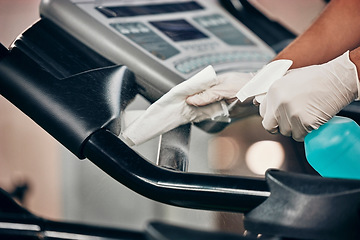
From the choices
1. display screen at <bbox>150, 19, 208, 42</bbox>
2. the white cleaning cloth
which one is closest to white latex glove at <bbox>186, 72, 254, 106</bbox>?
the white cleaning cloth

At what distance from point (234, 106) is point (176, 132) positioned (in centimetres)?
13

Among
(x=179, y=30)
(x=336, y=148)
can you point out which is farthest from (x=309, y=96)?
(x=179, y=30)

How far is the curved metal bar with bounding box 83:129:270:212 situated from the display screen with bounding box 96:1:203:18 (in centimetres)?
54

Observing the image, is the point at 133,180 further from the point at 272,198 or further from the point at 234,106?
the point at 234,106

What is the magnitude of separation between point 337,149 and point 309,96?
95 millimetres

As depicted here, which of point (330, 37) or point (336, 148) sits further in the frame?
point (330, 37)

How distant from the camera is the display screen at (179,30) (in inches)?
44.4

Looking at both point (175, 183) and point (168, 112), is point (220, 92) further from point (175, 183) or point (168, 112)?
point (175, 183)

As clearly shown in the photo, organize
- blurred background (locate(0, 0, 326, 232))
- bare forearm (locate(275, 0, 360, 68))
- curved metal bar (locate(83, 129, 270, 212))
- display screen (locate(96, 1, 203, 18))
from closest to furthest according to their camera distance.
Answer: curved metal bar (locate(83, 129, 270, 212)) → blurred background (locate(0, 0, 326, 232)) → bare forearm (locate(275, 0, 360, 68)) → display screen (locate(96, 1, 203, 18))

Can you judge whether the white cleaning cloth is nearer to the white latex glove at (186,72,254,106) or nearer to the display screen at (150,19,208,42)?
the white latex glove at (186,72,254,106)

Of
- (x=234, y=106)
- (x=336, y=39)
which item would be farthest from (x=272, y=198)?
(x=336, y=39)

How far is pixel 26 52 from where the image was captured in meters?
0.77

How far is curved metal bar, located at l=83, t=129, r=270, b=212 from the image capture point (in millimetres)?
540

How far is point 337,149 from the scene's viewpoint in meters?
0.64
